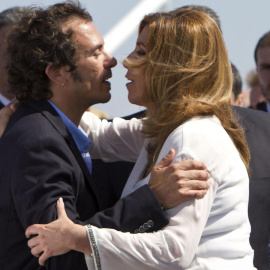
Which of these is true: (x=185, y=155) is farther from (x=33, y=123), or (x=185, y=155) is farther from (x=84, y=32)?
(x=84, y=32)

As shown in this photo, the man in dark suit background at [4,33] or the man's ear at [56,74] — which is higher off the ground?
the man's ear at [56,74]

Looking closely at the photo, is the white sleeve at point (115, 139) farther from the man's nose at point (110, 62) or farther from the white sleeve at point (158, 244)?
the white sleeve at point (158, 244)

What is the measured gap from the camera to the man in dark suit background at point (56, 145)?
2814mm

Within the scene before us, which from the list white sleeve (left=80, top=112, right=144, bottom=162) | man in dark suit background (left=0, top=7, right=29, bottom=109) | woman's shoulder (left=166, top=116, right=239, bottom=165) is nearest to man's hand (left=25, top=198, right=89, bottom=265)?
woman's shoulder (left=166, top=116, right=239, bottom=165)

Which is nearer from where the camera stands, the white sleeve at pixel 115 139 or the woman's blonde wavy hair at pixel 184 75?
the woman's blonde wavy hair at pixel 184 75

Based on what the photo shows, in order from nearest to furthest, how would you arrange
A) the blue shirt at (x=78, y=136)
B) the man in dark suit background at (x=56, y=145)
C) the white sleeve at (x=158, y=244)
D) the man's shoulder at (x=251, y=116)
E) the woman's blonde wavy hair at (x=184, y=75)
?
1. the white sleeve at (x=158, y=244)
2. the man in dark suit background at (x=56, y=145)
3. the woman's blonde wavy hair at (x=184, y=75)
4. the blue shirt at (x=78, y=136)
5. the man's shoulder at (x=251, y=116)

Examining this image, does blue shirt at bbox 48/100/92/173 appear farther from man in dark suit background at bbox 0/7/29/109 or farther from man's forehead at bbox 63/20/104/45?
man in dark suit background at bbox 0/7/29/109

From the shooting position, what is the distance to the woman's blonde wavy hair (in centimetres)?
→ 296

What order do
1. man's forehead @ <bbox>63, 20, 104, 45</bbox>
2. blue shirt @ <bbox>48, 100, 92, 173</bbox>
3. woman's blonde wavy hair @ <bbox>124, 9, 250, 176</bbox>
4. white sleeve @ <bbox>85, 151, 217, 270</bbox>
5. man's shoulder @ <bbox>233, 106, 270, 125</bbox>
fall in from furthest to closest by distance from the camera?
man's shoulder @ <bbox>233, 106, 270, 125</bbox>
man's forehead @ <bbox>63, 20, 104, 45</bbox>
blue shirt @ <bbox>48, 100, 92, 173</bbox>
woman's blonde wavy hair @ <bbox>124, 9, 250, 176</bbox>
white sleeve @ <bbox>85, 151, 217, 270</bbox>

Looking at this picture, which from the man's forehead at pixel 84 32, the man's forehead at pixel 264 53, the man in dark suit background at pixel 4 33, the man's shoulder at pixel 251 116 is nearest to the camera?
the man's forehead at pixel 84 32

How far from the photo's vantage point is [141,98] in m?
3.22

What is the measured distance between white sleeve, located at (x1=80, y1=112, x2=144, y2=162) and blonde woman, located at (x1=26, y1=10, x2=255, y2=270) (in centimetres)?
50

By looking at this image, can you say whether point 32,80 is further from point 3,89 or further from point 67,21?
point 3,89

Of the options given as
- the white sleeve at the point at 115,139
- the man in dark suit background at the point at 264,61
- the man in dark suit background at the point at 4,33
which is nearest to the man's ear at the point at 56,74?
the white sleeve at the point at 115,139
